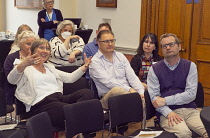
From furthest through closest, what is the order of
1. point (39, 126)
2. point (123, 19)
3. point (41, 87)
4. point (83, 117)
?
point (123, 19) → point (41, 87) → point (83, 117) → point (39, 126)

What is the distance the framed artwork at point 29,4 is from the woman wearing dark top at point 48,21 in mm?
1915

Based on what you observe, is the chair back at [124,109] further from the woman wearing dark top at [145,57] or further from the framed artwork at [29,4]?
the framed artwork at [29,4]

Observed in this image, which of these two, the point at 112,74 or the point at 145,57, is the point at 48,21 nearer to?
the point at 145,57

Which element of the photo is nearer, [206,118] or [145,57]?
[206,118]

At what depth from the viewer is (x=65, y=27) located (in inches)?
203

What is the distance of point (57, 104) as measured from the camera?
12.1 ft

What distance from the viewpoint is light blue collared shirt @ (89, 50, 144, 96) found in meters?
4.24

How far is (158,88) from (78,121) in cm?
92

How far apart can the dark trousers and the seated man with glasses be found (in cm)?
34

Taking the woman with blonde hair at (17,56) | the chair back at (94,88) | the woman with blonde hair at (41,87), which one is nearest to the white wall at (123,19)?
the chair back at (94,88)

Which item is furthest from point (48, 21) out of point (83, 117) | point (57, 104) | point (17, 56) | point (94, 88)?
point (83, 117)

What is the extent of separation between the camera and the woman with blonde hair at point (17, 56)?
415 centimetres

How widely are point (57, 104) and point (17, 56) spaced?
91 centimetres

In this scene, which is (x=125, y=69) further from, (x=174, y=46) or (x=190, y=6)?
(x=190, y=6)
